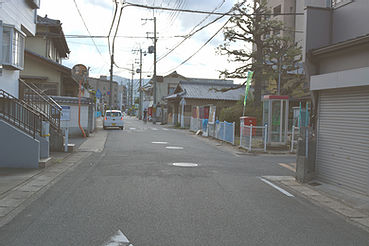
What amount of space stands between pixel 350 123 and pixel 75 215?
21.6 ft

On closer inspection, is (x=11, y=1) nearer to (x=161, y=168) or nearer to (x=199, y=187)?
(x=161, y=168)

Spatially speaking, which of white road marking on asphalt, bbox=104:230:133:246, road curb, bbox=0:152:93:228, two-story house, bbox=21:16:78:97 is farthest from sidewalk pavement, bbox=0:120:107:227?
two-story house, bbox=21:16:78:97

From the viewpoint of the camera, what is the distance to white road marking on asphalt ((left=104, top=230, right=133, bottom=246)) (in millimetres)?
4559

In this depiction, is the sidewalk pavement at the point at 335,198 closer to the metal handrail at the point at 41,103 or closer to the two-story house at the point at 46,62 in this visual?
the metal handrail at the point at 41,103

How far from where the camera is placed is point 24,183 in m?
8.27

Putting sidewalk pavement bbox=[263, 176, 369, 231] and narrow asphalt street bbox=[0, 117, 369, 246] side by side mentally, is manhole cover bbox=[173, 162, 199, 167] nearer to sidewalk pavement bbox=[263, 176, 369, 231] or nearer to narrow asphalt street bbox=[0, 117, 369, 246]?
narrow asphalt street bbox=[0, 117, 369, 246]

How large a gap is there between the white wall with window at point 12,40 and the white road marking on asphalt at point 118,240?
832 cm

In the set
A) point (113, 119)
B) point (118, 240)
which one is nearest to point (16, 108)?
point (118, 240)

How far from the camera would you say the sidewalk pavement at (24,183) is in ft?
20.5

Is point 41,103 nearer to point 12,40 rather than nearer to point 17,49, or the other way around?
point 17,49

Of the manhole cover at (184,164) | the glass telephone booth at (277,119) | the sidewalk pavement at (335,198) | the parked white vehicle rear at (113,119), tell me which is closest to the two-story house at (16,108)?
the manhole cover at (184,164)

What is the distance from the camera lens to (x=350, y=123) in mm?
8625

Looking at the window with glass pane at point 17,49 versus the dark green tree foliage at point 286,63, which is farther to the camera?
the dark green tree foliage at point 286,63

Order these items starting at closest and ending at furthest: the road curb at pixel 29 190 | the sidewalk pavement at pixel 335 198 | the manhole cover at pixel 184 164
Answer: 1. the road curb at pixel 29 190
2. the sidewalk pavement at pixel 335 198
3. the manhole cover at pixel 184 164
